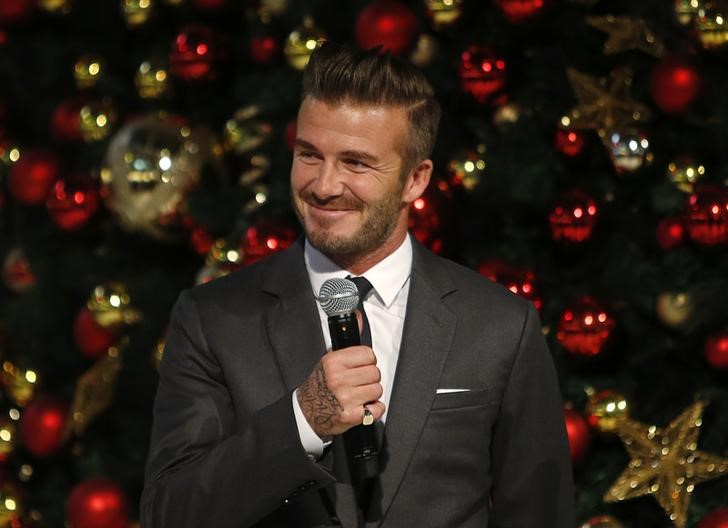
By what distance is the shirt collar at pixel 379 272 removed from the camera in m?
2.04

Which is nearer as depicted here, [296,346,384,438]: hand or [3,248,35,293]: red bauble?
[296,346,384,438]: hand

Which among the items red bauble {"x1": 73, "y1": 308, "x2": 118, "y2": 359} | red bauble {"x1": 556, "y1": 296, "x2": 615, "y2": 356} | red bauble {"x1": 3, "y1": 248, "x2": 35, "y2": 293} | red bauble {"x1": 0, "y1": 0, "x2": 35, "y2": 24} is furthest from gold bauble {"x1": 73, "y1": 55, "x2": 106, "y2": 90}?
red bauble {"x1": 556, "y1": 296, "x2": 615, "y2": 356}

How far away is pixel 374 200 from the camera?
1966mm

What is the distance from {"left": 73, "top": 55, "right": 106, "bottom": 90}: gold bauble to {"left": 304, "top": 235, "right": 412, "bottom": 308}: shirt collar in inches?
67.8

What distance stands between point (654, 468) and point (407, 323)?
88 cm

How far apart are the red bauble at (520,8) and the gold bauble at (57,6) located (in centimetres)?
143

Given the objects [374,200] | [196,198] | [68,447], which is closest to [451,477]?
[374,200]

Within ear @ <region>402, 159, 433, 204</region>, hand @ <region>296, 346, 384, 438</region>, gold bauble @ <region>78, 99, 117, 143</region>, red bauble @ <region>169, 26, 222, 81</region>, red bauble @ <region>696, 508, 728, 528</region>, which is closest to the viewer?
hand @ <region>296, 346, 384, 438</region>

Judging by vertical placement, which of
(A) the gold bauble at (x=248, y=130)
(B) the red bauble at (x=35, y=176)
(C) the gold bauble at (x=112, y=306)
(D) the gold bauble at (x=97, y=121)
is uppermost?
(A) the gold bauble at (x=248, y=130)

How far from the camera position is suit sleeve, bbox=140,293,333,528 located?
5.97 ft

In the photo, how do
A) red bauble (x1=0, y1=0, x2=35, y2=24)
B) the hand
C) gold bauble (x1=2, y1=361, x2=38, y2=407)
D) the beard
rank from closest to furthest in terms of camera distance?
the hand → the beard → gold bauble (x1=2, y1=361, x2=38, y2=407) → red bauble (x1=0, y1=0, x2=35, y2=24)

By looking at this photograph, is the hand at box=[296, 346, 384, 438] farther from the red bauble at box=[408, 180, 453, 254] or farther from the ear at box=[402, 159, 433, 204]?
the red bauble at box=[408, 180, 453, 254]

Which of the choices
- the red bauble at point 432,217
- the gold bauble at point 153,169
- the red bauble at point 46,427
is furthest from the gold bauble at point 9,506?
the red bauble at point 432,217

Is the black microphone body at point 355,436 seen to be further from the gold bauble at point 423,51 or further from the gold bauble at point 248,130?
the gold bauble at point 248,130
